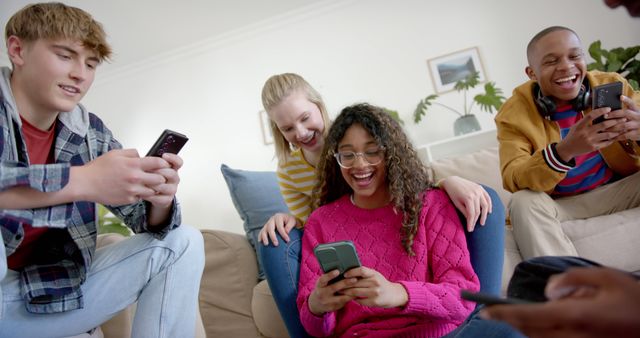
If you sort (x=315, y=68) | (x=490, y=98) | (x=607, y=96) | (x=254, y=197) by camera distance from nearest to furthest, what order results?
(x=607, y=96) → (x=254, y=197) → (x=490, y=98) → (x=315, y=68)

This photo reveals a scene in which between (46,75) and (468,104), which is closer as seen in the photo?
(46,75)

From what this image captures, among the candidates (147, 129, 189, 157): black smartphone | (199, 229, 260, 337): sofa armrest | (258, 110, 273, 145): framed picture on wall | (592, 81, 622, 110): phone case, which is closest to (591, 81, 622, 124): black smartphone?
(592, 81, 622, 110): phone case

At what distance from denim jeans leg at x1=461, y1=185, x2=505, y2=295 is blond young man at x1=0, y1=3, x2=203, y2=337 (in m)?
0.69

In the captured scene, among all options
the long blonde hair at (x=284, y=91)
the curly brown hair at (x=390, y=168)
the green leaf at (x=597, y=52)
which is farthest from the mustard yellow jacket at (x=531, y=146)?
the green leaf at (x=597, y=52)

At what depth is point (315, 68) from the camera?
3490mm

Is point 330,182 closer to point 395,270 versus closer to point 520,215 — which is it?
point 395,270

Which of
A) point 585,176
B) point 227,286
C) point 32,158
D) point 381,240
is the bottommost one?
point 227,286

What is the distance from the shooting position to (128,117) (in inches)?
155

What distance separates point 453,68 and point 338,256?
2768 millimetres

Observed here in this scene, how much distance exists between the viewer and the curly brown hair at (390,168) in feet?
→ 3.40

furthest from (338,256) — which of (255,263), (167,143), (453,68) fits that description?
(453,68)

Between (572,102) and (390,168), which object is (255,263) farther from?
(572,102)

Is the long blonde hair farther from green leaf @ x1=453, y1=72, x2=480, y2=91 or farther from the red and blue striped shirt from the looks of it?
green leaf @ x1=453, y1=72, x2=480, y2=91

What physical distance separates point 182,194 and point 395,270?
120 inches
